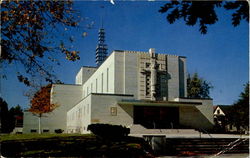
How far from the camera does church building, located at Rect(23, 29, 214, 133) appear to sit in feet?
86.2

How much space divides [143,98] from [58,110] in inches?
759

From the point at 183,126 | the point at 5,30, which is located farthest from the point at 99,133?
the point at 183,126

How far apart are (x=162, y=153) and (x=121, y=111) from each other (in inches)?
574

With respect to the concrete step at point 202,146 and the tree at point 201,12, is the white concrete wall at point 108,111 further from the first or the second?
the tree at point 201,12

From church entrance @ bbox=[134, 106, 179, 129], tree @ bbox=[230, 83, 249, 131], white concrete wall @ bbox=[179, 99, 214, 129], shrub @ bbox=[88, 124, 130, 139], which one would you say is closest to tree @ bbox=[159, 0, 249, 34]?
tree @ bbox=[230, 83, 249, 131]

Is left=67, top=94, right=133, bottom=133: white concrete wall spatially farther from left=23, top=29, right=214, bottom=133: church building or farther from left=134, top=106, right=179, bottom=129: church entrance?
left=134, top=106, right=179, bottom=129: church entrance

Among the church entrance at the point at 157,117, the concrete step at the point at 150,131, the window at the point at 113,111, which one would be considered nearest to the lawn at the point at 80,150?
the concrete step at the point at 150,131

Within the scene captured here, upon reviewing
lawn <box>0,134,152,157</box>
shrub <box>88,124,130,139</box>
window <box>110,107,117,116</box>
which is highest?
window <box>110,107,117,116</box>

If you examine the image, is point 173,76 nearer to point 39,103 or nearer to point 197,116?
point 197,116

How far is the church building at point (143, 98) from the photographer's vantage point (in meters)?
26.3

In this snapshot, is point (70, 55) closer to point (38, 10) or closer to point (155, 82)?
point (38, 10)

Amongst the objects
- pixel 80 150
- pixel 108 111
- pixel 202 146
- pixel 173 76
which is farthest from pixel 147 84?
pixel 80 150

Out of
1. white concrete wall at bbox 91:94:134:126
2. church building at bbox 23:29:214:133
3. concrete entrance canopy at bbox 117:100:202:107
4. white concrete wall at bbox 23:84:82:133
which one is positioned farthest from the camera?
white concrete wall at bbox 23:84:82:133

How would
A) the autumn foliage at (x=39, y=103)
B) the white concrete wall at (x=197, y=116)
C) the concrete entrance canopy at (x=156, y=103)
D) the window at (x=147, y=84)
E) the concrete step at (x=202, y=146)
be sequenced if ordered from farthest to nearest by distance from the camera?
the autumn foliage at (x=39, y=103) → the window at (x=147, y=84) → the white concrete wall at (x=197, y=116) → the concrete entrance canopy at (x=156, y=103) → the concrete step at (x=202, y=146)
